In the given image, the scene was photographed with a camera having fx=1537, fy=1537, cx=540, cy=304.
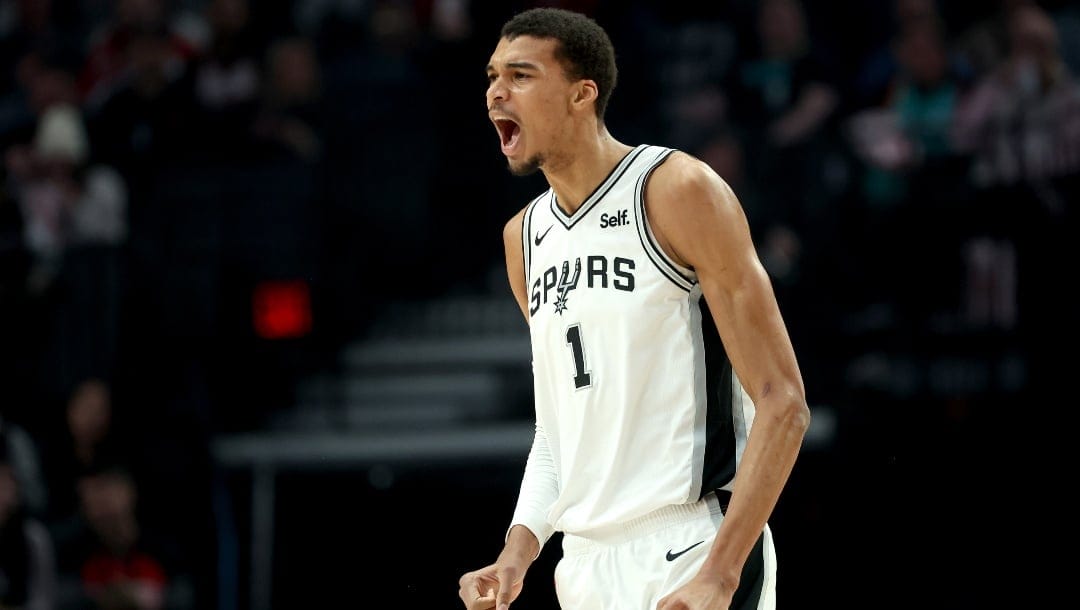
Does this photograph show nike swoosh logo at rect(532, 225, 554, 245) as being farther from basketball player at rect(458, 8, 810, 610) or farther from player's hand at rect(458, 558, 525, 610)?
player's hand at rect(458, 558, 525, 610)

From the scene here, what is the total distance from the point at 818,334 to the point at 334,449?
286 centimetres

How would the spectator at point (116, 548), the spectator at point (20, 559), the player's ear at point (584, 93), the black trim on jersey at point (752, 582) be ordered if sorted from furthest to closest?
the spectator at point (116, 548), the spectator at point (20, 559), the player's ear at point (584, 93), the black trim on jersey at point (752, 582)

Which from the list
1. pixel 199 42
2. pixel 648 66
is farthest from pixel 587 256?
pixel 199 42

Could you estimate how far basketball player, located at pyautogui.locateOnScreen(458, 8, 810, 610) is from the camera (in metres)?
3.27

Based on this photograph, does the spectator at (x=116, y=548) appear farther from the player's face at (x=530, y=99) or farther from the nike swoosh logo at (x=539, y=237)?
the player's face at (x=530, y=99)

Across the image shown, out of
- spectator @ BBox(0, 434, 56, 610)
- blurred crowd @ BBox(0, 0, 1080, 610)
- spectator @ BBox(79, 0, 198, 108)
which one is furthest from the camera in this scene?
spectator @ BBox(79, 0, 198, 108)

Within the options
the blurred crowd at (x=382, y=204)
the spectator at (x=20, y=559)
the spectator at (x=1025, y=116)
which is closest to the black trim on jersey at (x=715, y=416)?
the blurred crowd at (x=382, y=204)

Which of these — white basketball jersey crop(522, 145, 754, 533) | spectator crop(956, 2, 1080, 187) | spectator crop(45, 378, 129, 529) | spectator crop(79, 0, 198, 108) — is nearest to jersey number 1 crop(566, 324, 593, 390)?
white basketball jersey crop(522, 145, 754, 533)

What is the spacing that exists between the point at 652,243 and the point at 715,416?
416 mm

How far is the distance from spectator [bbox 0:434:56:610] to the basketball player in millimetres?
5401

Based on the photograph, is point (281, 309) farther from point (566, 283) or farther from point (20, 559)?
point (566, 283)

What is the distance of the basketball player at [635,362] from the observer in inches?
129

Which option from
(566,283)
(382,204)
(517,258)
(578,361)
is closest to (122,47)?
(382,204)

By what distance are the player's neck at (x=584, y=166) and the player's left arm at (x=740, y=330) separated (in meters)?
0.21
